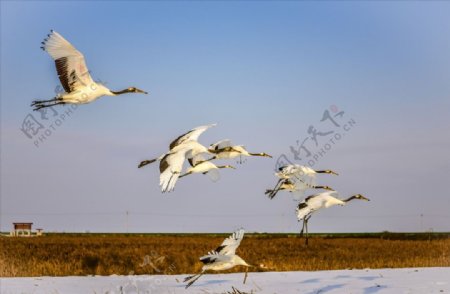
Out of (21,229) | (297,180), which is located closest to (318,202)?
(297,180)

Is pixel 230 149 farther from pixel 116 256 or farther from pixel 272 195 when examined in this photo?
pixel 116 256

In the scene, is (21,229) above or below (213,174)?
above

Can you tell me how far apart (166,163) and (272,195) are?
3.52 m

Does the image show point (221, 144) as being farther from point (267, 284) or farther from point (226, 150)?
point (267, 284)

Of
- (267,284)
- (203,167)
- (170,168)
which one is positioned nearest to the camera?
(170,168)

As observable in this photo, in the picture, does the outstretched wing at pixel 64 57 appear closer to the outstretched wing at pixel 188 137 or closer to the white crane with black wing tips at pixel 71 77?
the white crane with black wing tips at pixel 71 77

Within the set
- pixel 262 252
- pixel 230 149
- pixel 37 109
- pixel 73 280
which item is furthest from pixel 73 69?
pixel 262 252

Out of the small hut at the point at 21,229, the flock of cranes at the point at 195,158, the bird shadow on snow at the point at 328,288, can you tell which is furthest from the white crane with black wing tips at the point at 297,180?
the small hut at the point at 21,229

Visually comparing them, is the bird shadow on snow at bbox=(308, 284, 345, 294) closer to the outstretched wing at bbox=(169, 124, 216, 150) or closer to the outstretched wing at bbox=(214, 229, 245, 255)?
the outstretched wing at bbox=(214, 229, 245, 255)

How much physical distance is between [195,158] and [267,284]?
4.50m

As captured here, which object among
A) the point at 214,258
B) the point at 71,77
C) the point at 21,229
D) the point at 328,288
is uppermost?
the point at 21,229

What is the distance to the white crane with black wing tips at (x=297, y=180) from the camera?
388 inches

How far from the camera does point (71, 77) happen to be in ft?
30.2

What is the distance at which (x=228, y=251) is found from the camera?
24.2ft
